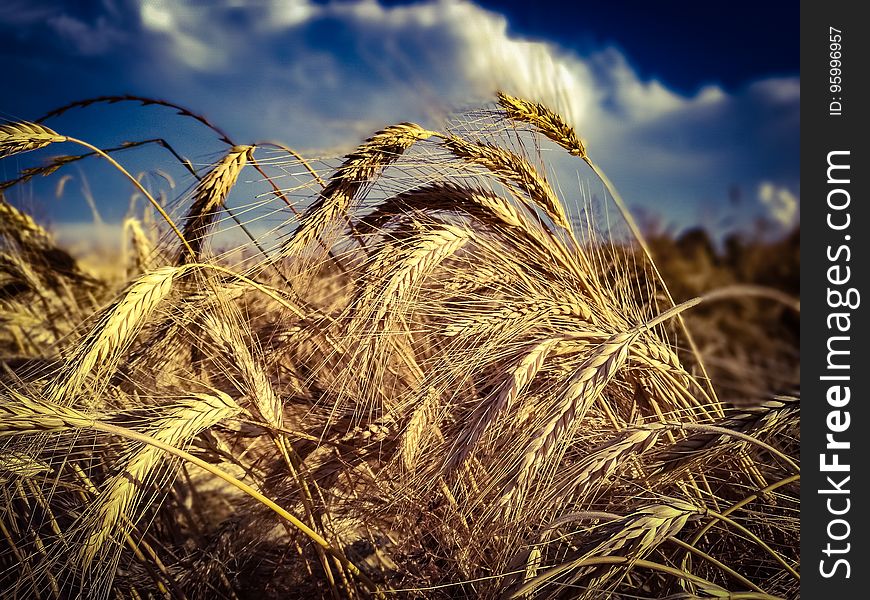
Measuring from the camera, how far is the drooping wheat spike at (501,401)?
3.49ft

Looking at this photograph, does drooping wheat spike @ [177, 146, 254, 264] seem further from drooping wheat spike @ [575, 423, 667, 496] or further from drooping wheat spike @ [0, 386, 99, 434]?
drooping wheat spike @ [575, 423, 667, 496]

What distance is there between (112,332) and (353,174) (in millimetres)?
607

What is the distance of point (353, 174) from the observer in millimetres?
1302

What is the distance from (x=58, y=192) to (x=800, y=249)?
11.4 ft

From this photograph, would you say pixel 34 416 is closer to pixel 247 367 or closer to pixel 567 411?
pixel 247 367

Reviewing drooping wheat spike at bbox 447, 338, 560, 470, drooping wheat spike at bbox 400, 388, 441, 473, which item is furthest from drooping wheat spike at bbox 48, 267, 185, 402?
drooping wheat spike at bbox 447, 338, 560, 470

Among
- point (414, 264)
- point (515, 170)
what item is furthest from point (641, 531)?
point (515, 170)

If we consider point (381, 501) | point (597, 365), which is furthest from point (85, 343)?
point (597, 365)

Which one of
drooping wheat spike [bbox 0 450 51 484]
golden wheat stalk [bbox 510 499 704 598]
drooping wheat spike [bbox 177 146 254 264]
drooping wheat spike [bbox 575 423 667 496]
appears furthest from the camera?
drooping wheat spike [bbox 177 146 254 264]

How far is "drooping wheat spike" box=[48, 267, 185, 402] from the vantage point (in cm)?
114

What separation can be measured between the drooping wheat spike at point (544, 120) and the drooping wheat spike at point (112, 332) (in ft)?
2.81

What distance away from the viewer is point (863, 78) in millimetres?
1118

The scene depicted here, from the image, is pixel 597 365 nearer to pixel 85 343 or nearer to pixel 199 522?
pixel 85 343

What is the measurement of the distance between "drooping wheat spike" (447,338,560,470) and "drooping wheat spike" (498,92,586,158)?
0.57 metres
